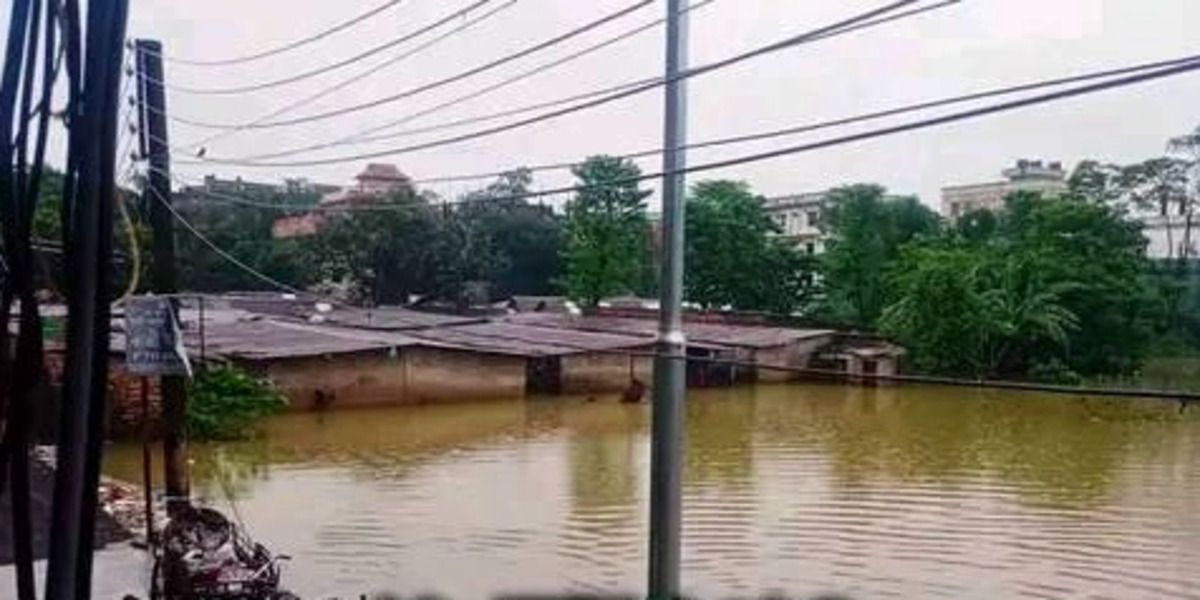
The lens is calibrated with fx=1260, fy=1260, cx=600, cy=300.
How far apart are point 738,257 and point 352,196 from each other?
8.41 metres

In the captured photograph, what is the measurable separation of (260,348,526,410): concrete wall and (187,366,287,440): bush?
6.77ft

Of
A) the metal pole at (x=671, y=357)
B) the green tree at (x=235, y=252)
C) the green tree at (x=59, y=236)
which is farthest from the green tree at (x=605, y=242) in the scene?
the metal pole at (x=671, y=357)

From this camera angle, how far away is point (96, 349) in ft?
2.39

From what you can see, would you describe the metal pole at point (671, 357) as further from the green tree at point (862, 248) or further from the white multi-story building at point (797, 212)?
the white multi-story building at point (797, 212)

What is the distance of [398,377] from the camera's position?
55.5 ft

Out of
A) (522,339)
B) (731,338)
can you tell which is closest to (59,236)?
(522,339)

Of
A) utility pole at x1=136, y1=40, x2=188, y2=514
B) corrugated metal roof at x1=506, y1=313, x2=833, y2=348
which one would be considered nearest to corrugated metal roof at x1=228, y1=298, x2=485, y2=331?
corrugated metal roof at x1=506, y1=313, x2=833, y2=348

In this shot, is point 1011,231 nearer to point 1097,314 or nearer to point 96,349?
point 1097,314

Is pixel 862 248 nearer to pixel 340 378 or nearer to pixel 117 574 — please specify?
pixel 340 378

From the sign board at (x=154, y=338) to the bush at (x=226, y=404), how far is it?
7118mm

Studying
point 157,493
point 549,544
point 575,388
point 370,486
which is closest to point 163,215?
point 157,493

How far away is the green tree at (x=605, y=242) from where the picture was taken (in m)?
22.9

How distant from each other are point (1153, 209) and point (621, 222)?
931 cm

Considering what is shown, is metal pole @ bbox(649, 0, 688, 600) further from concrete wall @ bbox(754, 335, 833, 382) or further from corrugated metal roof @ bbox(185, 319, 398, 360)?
concrete wall @ bbox(754, 335, 833, 382)
